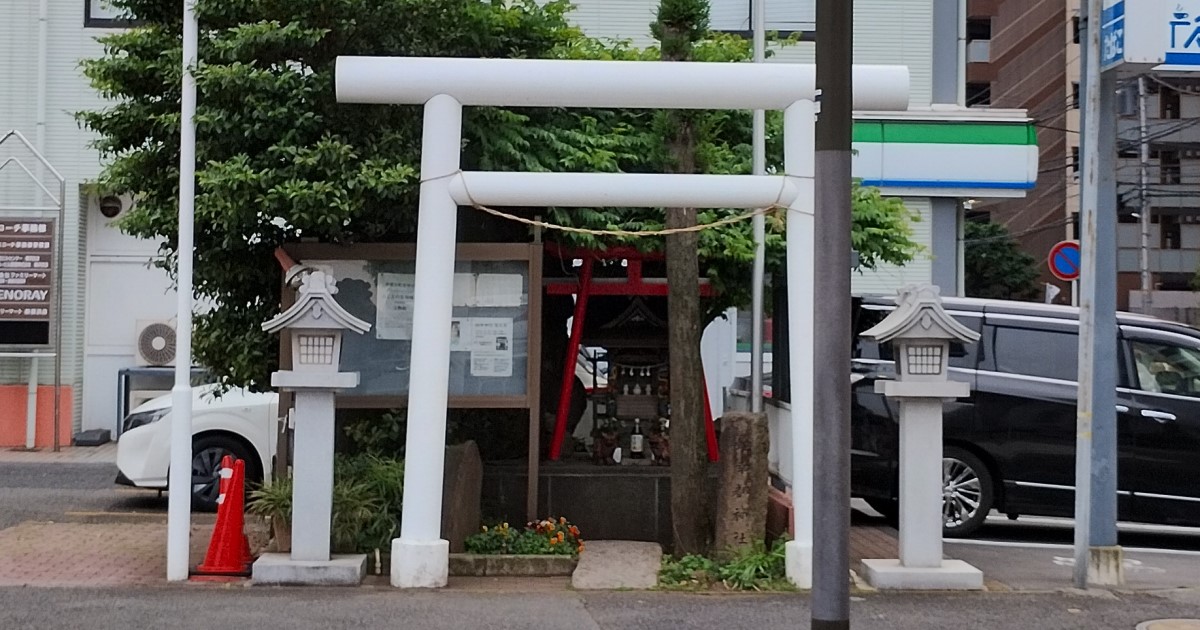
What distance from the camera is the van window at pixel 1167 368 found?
11523 mm

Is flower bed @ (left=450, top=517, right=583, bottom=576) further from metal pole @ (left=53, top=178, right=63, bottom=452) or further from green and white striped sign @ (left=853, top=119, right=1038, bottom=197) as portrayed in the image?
metal pole @ (left=53, top=178, right=63, bottom=452)

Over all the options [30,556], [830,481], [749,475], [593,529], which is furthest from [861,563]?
[30,556]

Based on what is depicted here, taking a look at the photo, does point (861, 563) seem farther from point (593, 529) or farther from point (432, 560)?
point (432, 560)

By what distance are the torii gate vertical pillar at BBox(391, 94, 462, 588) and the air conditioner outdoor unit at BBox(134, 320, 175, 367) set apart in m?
10.8

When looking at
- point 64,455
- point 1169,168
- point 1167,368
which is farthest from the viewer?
point 1169,168

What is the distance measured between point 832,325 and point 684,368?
15.6 ft

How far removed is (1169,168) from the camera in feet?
143

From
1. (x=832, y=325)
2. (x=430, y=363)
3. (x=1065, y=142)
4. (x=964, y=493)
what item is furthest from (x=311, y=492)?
(x=1065, y=142)

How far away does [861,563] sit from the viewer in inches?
366

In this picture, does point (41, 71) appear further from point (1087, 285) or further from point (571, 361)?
point (1087, 285)

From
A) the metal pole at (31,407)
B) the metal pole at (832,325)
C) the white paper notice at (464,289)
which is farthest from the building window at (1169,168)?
the metal pole at (832,325)

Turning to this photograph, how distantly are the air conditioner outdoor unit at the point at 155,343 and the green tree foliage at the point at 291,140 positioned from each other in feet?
27.0

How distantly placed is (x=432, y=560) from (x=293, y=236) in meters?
2.91

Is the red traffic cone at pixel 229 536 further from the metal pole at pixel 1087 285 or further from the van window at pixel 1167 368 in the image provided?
the van window at pixel 1167 368
